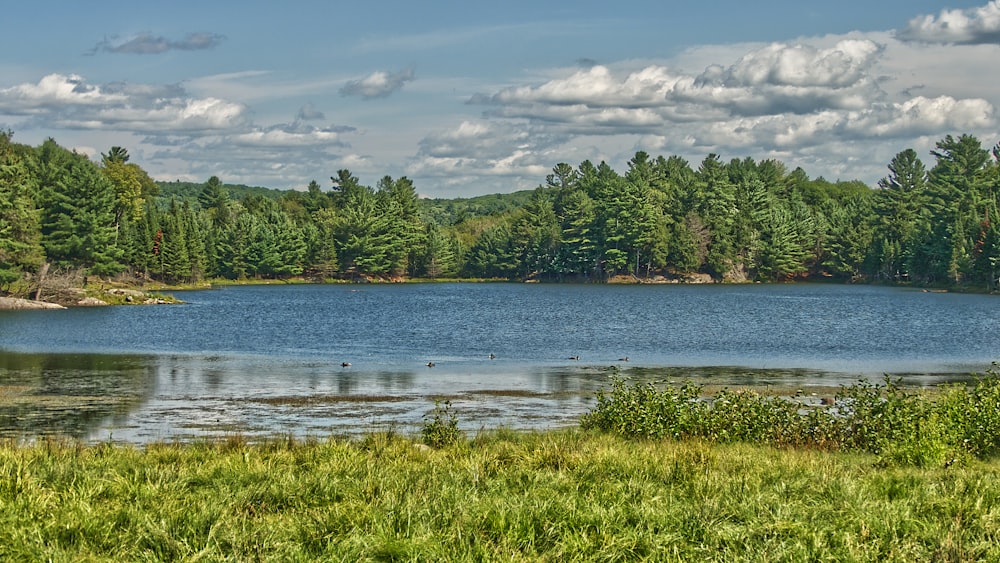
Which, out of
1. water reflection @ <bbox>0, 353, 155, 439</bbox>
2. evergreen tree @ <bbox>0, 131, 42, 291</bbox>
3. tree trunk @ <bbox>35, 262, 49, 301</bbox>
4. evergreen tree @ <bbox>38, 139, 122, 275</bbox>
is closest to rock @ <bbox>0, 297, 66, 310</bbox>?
evergreen tree @ <bbox>0, 131, 42, 291</bbox>

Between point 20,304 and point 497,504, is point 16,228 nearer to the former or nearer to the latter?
point 20,304

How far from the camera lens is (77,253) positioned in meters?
95.4

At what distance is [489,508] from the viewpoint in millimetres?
9586

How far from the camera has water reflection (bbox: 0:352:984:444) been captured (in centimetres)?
2584

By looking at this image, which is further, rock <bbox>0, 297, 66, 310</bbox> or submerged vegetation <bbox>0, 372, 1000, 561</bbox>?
rock <bbox>0, 297, 66, 310</bbox>

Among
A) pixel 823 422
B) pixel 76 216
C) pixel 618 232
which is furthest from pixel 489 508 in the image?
pixel 618 232

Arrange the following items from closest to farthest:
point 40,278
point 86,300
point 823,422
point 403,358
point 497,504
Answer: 1. point 497,504
2. point 823,422
3. point 403,358
4. point 40,278
5. point 86,300

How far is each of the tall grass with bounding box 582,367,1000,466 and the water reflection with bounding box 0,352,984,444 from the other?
333 cm

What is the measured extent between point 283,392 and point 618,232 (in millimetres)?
127987

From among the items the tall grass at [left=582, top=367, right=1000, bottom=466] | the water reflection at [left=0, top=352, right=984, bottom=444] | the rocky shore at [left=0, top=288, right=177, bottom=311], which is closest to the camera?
the tall grass at [left=582, top=367, right=1000, bottom=466]

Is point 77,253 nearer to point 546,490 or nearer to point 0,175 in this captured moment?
point 0,175

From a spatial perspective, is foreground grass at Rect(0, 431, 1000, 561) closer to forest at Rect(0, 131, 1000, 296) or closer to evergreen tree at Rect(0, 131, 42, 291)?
evergreen tree at Rect(0, 131, 42, 291)

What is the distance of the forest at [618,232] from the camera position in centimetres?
13538

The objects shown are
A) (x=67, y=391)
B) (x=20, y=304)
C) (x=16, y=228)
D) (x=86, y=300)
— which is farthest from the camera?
(x=86, y=300)
